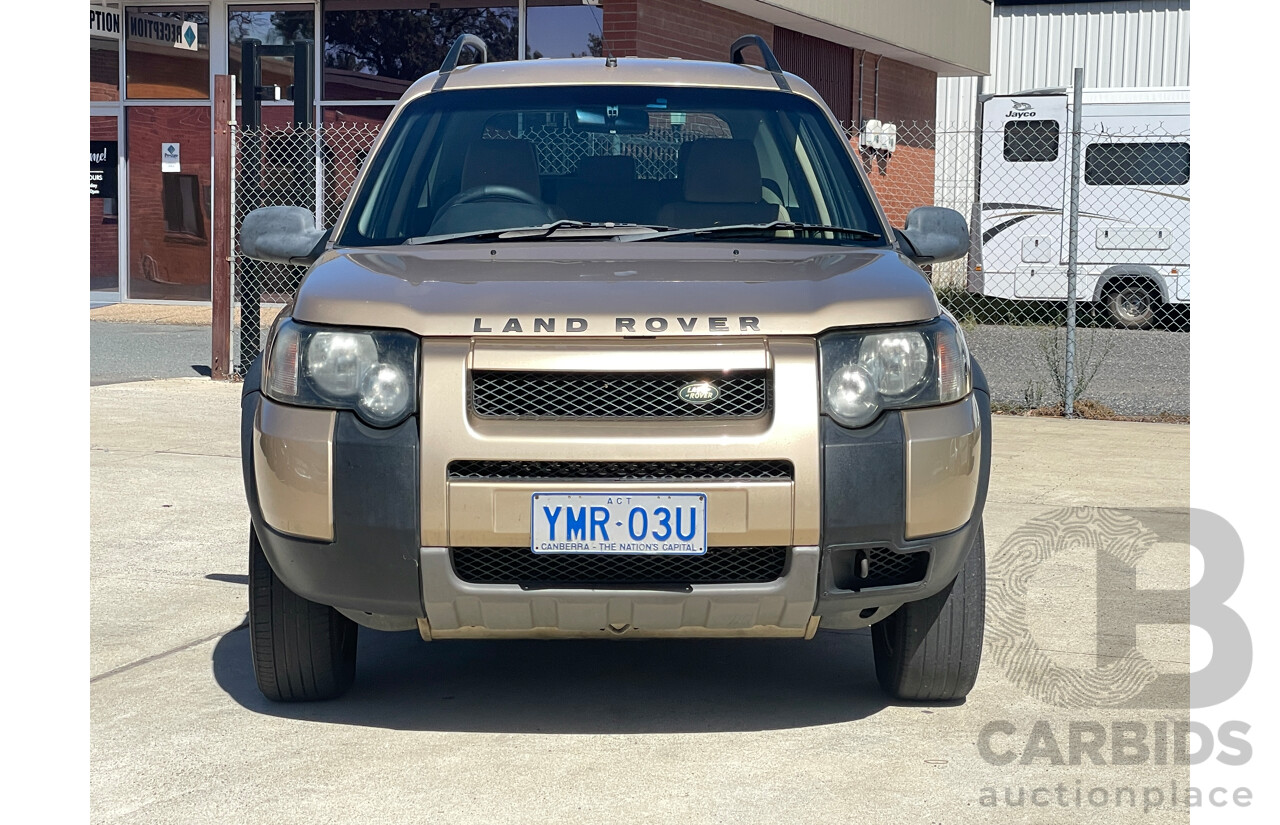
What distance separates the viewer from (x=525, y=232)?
454cm

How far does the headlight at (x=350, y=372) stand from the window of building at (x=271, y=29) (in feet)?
51.1

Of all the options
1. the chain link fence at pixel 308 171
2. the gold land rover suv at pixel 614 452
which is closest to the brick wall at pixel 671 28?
the chain link fence at pixel 308 171

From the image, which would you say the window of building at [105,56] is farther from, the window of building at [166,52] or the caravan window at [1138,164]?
the caravan window at [1138,164]

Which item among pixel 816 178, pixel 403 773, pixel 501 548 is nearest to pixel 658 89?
pixel 816 178

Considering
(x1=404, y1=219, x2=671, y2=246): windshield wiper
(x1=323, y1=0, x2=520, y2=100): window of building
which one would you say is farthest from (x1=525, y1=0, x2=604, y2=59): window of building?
(x1=404, y1=219, x2=671, y2=246): windshield wiper

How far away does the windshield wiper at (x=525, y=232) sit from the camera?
14.8ft

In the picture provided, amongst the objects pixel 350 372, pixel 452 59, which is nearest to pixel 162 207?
pixel 452 59

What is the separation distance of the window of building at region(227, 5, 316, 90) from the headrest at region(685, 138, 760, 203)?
1469cm

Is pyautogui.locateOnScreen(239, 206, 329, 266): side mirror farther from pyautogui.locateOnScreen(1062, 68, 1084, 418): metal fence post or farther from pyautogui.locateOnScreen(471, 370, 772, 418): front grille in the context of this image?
pyautogui.locateOnScreen(1062, 68, 1084, 418): metal fence post

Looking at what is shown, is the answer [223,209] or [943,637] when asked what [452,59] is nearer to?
[943,637]

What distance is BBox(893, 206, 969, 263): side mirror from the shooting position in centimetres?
489

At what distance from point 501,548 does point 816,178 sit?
1.98m

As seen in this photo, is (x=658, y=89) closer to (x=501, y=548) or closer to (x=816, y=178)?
(x=816, y=178)

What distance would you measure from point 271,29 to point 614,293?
53.3 ft
